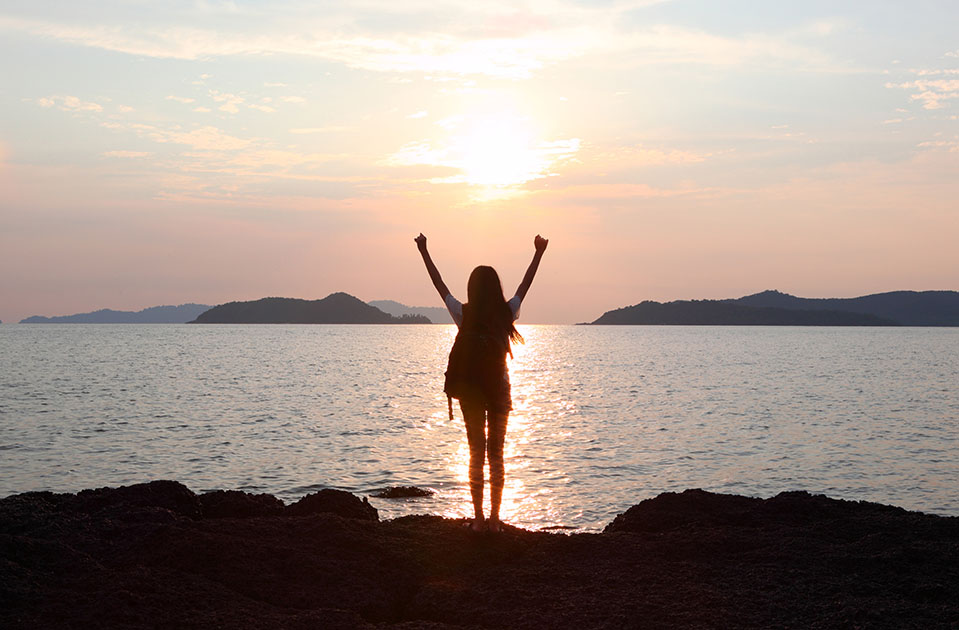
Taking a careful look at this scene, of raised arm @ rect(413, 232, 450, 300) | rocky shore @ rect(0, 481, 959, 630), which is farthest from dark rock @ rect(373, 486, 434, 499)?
raised arm @ rect(413, 232, 450, 300)

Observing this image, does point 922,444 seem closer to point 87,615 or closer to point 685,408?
point 685,408

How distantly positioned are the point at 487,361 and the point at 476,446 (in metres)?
1.00

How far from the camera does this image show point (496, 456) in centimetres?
831

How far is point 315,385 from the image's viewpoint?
174ft

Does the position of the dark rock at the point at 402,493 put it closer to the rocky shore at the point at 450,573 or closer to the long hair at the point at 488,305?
the rocky shore at the point at 450,573

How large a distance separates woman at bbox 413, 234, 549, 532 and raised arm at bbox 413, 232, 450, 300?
1 cm

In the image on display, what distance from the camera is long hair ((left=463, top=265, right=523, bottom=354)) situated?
316 inches

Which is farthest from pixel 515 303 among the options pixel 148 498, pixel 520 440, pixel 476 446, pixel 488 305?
pixel 520 440

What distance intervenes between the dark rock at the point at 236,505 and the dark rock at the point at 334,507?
11.7 inches

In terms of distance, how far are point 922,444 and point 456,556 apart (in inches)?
984

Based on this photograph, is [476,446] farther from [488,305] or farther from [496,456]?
[488,305]

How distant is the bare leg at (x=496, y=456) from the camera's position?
27.1 ft

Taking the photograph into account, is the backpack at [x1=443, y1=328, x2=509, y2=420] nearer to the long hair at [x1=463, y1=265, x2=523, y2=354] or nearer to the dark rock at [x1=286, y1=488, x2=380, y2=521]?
the long hair at [x1=463, y1=265, x2=523, y2=354]

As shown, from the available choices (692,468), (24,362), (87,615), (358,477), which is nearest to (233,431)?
(358,477)
